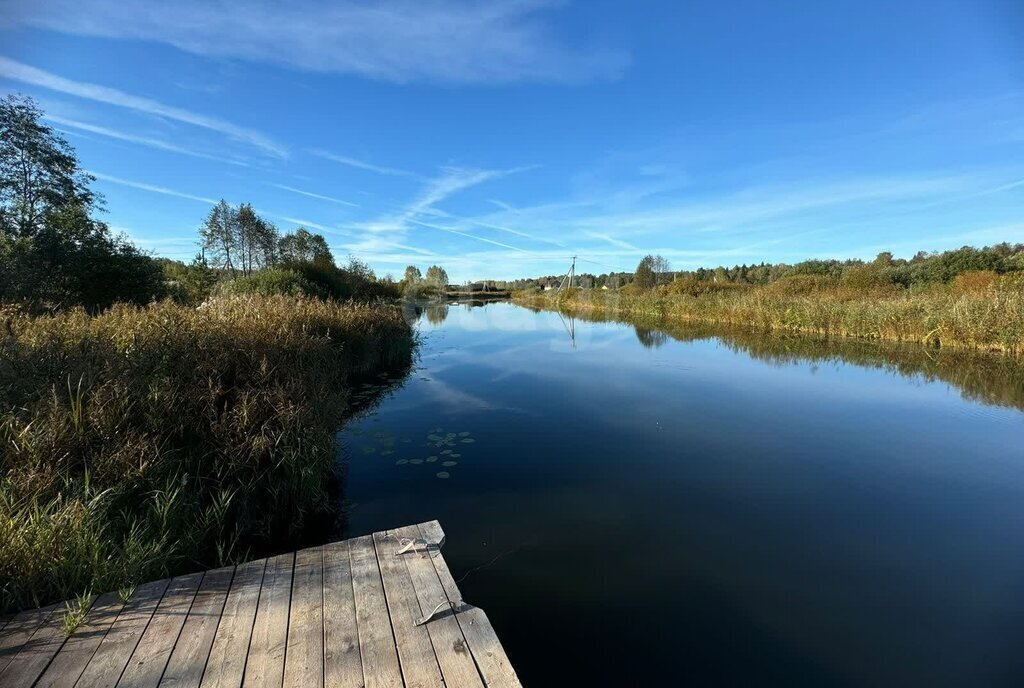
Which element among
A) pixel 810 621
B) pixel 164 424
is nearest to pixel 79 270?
pixel 164 424

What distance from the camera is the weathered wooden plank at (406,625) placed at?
1.82 metres

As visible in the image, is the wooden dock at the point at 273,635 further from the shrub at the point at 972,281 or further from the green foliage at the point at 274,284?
the shrub at the point at 972,281

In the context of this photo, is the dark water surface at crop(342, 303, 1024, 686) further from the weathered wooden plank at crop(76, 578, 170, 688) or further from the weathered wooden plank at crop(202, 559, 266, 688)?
the weathered wooden plank at crop(76, 578, 170, 688)

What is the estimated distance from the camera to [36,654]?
1.91 m

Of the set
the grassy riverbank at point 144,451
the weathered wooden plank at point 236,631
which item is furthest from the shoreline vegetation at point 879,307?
the weathered wooden plank at point 236,631

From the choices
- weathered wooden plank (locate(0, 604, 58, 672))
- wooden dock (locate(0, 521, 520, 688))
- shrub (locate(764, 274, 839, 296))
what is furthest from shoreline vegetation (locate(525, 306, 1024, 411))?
weathered wooden plank (locate(0, 604, 58, 672))

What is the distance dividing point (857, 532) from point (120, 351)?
23.4 feet

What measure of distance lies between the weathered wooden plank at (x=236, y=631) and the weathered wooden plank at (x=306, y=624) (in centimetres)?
18

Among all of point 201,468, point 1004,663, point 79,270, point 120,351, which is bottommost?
point 1004,663

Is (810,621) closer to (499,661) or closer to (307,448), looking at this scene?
(499,661)

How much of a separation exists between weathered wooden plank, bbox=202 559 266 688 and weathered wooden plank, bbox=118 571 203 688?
6.9 inches

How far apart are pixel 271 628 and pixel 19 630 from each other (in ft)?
3.69

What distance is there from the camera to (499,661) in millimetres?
1882

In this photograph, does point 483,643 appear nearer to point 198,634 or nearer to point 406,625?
point 406,625
